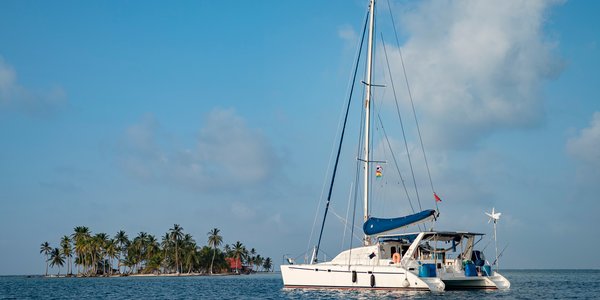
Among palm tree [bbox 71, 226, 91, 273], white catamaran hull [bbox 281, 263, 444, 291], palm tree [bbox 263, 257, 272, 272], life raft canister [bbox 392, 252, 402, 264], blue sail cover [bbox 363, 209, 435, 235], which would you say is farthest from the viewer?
palm tree [bbox 263, 257, 272, 272]

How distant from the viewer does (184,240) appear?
124 m

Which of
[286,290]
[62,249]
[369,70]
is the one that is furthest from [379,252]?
[62,249]

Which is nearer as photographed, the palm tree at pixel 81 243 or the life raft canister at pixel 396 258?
the life raft canister at pixel 396 258

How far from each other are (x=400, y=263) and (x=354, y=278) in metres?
2.72

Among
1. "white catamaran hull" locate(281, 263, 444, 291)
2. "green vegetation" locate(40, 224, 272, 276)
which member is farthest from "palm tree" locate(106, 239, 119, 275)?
"white catamaran hull" locate(281, 263, 444, 291)

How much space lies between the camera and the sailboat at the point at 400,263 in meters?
31.0

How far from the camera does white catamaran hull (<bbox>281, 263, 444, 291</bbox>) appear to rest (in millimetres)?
30406

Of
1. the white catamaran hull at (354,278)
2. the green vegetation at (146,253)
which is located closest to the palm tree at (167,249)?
the green vegetation at (146,253)

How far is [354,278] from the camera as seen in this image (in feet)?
106

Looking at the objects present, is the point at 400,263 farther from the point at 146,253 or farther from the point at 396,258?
the point at 146,253

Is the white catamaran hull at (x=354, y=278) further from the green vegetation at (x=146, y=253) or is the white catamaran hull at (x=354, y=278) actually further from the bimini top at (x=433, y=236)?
the green vegetation at (x=146, y=253)

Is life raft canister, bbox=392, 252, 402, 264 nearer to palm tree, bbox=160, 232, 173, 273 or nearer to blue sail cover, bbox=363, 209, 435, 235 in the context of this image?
blue sail cover, bbox=363, 209, 435, 235

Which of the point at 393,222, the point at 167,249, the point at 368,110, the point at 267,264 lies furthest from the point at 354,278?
the point at 267,264

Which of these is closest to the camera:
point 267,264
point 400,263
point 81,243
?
point 400,263
